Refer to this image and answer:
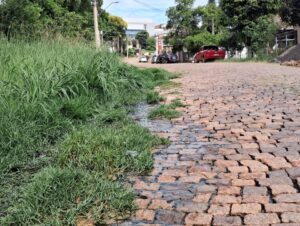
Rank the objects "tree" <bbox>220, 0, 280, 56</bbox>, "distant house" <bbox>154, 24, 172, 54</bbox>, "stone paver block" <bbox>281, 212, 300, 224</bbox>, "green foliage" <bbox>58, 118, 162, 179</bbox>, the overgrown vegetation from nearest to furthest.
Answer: "stone paver block" <bbox>281, 212, 300, 224</bbox>, "green foliage" <bbox>58, 118, 162, 179</bbox>, the overgrown vegetation, "tree" <bbox>220, 0, 280, 56</bbox>, "distant house" <bbox>154, 24, 172, 54</bbox>

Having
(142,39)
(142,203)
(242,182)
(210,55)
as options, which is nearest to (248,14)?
(210,55)

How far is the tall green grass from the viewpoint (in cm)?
345

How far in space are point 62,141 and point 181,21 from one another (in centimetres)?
5230

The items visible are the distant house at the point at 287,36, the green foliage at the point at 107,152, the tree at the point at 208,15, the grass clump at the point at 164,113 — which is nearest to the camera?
the green foliage at the point at 107,152

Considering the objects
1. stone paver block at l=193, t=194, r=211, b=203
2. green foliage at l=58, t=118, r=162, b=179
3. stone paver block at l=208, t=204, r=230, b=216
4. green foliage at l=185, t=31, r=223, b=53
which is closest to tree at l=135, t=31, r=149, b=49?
green foliage at l=185, t=31, r=223, b=53

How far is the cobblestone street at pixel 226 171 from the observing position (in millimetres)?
3338

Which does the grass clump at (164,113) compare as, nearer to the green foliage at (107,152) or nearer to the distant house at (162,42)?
the green foliage at (107,152)

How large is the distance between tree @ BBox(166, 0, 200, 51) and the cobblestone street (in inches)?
1915

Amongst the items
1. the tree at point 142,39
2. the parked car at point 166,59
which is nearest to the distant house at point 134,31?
the tree at point 142,39

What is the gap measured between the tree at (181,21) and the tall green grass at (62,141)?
154 ft

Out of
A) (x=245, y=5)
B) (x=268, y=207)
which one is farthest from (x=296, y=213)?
(x=245, y=5)

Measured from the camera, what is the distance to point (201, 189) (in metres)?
3.87

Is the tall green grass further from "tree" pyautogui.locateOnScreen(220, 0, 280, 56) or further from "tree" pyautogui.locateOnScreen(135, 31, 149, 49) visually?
"tree" pyautogui.locateOnScreen(135, 31, 149, 49)

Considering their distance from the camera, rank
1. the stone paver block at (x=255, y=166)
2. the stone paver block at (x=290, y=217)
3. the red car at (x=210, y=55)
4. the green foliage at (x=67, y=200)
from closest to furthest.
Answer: the stone paver block at (x=290, y=217), the green foliage at (x=67, y=200), the stone paver block at (x=255, y=166), the red car at (x=210, y=55)
